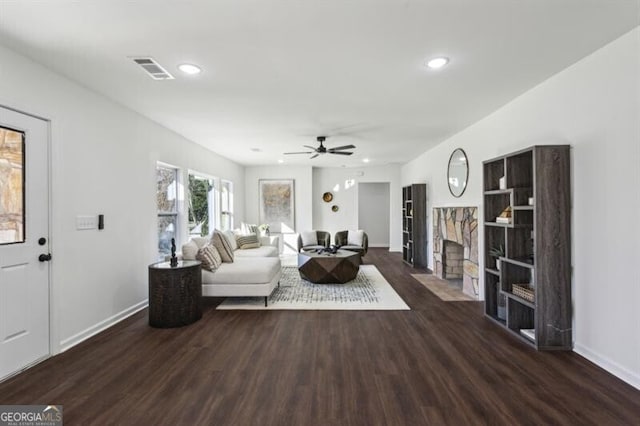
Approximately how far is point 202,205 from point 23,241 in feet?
12.9

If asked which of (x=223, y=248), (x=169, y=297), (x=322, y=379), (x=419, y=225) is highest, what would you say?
(x=419, y=225)

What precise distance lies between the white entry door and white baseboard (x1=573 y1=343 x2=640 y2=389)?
463cm

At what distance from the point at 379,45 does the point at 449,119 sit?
2.43m

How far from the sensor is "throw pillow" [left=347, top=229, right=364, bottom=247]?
7.39m

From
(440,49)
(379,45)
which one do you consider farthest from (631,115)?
(379,45)

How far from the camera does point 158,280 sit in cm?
341

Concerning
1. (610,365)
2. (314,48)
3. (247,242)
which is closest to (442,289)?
(610,365)

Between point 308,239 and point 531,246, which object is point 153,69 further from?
point 308,239

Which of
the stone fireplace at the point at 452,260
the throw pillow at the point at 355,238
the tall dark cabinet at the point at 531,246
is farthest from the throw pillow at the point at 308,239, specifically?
the tall dark cabinet at the point at 531,246

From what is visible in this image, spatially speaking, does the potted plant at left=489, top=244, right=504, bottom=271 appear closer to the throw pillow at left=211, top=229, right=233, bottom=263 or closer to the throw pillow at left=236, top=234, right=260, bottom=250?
the throw pillow at left=211, top=229, right=233, bottom=263

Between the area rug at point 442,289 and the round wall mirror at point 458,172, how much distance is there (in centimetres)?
154

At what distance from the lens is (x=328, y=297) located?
4477 millimetres

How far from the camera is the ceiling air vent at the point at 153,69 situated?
257 centimetres

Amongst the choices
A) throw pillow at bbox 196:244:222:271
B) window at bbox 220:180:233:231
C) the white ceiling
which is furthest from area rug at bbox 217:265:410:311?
window at bbox 220:180:233:231
